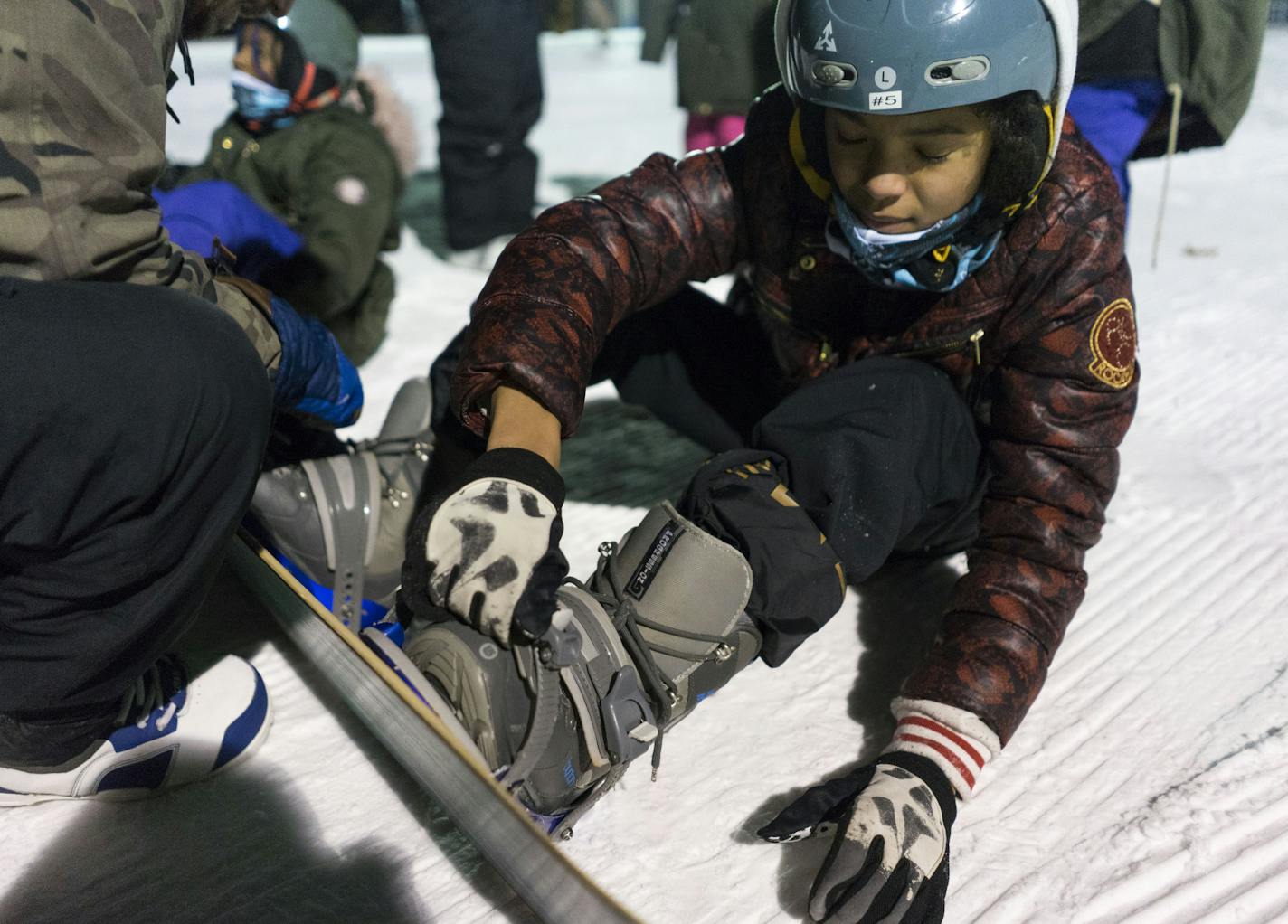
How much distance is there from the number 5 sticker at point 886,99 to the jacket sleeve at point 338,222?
139 cm

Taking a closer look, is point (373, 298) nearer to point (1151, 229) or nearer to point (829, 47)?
point (829, 47)

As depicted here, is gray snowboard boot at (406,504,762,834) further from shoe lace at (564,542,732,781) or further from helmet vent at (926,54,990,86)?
helmet vent at (926,54,990,86)

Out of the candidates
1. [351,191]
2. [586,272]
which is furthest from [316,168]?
[586,272]

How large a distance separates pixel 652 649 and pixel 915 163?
1.98 feet

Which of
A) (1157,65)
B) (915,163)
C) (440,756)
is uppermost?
(915,163)

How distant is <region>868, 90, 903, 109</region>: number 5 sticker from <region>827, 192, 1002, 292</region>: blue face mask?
14cm

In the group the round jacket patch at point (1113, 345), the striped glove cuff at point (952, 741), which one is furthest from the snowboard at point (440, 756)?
the round jacket patch at point (1113, 345)

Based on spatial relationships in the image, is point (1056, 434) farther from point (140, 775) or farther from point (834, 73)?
point (140, 775)

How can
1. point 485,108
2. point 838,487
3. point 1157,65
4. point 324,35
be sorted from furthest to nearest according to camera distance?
point 485,108 < point 324,35 < point 1157,65 < point 838,487

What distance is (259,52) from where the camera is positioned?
2.41 m

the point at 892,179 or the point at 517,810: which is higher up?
the point at 892,179

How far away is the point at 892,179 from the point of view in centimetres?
116

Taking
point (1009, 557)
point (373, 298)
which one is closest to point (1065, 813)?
point (1009, 557)

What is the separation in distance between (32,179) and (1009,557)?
106cm
